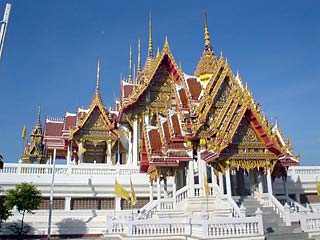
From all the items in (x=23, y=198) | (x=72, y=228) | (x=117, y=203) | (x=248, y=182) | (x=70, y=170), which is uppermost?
(x=70, y=170)

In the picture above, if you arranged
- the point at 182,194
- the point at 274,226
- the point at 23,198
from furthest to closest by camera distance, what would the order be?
the point at 182,194 → the point at 23,198 → the point at 274,226

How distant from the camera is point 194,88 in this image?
16609 mm

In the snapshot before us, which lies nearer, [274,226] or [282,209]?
[274,226]

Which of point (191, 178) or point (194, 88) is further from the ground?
point (194, 88)

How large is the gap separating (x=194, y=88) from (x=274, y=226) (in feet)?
25.8

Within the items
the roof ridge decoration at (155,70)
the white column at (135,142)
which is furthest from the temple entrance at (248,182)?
the roof ridge decoration at (155,70)

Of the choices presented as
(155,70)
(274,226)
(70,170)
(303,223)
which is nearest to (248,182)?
(274,226)

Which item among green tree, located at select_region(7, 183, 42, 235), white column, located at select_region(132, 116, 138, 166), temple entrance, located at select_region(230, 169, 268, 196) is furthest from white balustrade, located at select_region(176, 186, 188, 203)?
white column, located at select_region(132, 116, 138, 166)

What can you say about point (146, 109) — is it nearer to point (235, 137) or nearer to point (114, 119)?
point (114, 119)

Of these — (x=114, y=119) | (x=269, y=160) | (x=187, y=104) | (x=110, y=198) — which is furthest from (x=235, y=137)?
(x=114, y=119)

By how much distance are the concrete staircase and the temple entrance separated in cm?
93

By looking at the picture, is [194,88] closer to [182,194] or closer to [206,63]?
[206,63]

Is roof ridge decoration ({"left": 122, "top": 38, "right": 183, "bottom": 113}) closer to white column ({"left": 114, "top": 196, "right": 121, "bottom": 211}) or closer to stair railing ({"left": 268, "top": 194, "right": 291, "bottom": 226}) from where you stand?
white column ({"left": 114, "top": 196, "right": 121, "bottom": 211})

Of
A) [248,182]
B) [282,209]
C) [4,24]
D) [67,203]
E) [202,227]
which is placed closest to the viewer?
[4,24]
